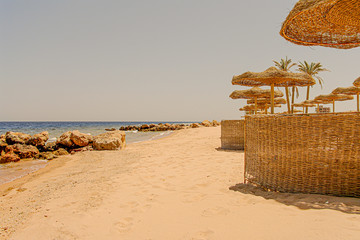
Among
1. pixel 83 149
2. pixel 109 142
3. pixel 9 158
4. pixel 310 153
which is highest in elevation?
pixel 310 153

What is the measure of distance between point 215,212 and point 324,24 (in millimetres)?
3457

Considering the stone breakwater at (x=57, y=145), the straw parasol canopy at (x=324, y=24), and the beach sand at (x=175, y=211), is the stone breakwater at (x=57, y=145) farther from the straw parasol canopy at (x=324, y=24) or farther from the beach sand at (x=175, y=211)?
the straw parasol canopy at (x=324, y=24)

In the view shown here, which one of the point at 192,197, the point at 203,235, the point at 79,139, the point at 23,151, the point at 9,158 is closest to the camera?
the point at 203,235

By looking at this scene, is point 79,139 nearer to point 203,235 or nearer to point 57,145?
point 57,145

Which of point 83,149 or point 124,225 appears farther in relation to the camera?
point 83,149

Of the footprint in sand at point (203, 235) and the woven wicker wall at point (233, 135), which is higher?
the woven wicker wall at point (233, 135)

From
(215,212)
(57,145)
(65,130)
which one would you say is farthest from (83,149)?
(65,130)

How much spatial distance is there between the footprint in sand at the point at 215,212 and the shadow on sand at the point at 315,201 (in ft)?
2.15

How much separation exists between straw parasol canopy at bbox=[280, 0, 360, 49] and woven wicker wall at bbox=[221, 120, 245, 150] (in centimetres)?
383

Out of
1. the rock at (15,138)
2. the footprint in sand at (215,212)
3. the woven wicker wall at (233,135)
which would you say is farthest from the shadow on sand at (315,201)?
the rock at (15,138)

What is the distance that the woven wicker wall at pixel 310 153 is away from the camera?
263cm

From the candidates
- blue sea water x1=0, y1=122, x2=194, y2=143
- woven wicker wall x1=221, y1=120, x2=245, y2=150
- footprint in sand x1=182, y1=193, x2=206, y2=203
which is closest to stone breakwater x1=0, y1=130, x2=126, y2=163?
woven wicker wall x1=221, y1=120, x2=245, y2=150

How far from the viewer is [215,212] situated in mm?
2646

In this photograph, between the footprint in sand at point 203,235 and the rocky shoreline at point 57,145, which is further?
the rocky shoreline at point 57,145
